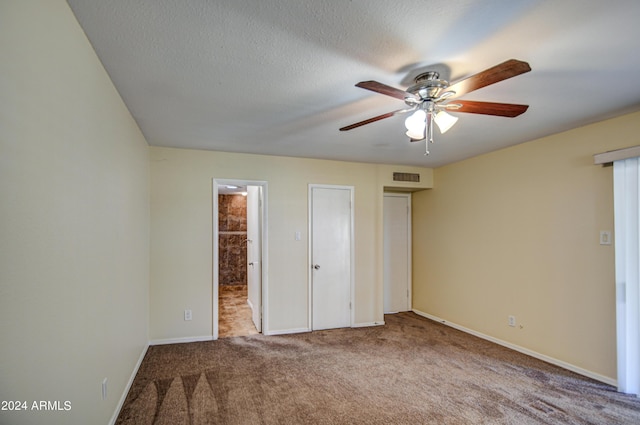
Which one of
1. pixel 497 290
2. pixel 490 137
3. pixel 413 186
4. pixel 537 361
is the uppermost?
pixel 490 137

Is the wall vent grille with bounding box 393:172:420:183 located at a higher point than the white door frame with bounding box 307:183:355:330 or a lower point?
higher

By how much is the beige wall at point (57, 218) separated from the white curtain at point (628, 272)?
13.0 feet

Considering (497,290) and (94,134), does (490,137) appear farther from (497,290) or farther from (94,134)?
(94,134)

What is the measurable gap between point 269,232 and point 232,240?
13.4 ft

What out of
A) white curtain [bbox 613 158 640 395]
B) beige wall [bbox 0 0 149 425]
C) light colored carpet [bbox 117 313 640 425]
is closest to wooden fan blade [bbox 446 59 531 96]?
beige wall [bbox 0 0 149 425]

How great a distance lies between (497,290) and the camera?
4.04 metres

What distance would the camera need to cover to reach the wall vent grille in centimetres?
505

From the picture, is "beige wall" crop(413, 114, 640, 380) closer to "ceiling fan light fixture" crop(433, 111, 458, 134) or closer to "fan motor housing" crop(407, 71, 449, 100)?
"ceiling fan light fixture" crop(433, 111, 458, 134)

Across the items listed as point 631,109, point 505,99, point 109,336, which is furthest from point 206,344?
point 631,109

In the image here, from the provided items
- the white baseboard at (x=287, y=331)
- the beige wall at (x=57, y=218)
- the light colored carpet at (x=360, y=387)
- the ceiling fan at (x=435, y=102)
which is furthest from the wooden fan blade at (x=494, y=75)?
the white baseboard at (x=287, y=331)

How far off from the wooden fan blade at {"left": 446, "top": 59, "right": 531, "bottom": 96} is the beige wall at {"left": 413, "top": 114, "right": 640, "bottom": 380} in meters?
2.08

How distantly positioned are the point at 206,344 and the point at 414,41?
3815 mm

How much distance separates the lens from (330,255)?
468 centimetres

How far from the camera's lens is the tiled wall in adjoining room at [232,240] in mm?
8000
